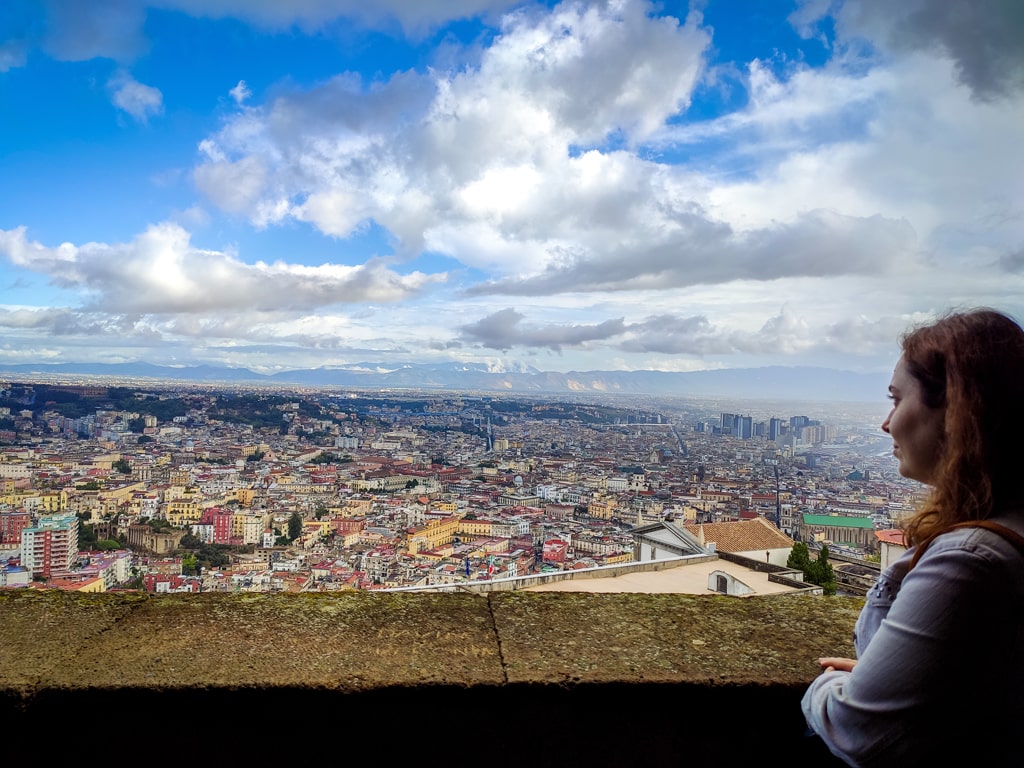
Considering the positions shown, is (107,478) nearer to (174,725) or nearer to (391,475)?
(391,475)

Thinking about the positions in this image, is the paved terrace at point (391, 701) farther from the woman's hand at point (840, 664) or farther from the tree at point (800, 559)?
the tree at point (800, 559)

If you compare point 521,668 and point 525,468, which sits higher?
point 521,668

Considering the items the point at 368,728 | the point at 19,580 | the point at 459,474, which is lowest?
the point at 459,474

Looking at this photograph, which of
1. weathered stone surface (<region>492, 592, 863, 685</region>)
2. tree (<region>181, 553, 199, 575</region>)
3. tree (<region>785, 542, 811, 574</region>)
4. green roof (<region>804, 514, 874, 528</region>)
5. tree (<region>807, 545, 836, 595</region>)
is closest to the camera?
weathered stone surface (<region>492, 592, 863, 685</region>)

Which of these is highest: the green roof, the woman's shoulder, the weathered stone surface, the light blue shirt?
A: the woman's shoulder

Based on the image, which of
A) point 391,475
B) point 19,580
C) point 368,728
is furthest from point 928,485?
point 391,475

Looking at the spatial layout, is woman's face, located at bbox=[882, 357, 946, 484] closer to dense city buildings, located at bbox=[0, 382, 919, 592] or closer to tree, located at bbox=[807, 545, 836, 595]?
dense city buildings, located at bbox=[0, 382, 919, 592]

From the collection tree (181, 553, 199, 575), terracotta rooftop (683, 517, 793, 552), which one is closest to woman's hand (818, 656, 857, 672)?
Result: terracotta rooftop (683, 517, 793, 552)

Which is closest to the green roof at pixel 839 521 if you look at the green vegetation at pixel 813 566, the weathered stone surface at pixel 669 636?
the green vegetation at pixel 813 566
